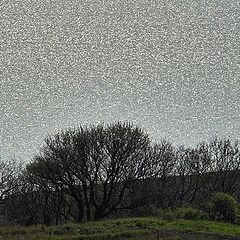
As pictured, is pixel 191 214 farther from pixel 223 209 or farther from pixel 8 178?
pixel 8 178

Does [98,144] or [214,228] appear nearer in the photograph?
[214,228]

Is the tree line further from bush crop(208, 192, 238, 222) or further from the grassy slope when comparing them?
the grassy slope

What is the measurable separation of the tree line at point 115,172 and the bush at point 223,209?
321cm

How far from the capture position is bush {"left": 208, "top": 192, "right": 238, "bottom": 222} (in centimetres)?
3183

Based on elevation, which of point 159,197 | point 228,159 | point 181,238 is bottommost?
point 181,238

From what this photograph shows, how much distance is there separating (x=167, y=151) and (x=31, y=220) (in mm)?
16314

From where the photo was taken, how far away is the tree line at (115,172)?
125 feet

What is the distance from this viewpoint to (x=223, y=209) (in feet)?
107

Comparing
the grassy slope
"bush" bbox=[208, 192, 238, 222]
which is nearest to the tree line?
"bush" bbox=[208, 192, 238, 222]

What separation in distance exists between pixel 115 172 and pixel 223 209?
10222mm

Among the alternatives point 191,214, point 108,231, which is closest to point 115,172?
point 191,214

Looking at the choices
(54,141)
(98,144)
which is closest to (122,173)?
(98,144)

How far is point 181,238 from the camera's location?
18422mm

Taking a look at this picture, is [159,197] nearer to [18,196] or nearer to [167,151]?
[167,151]
